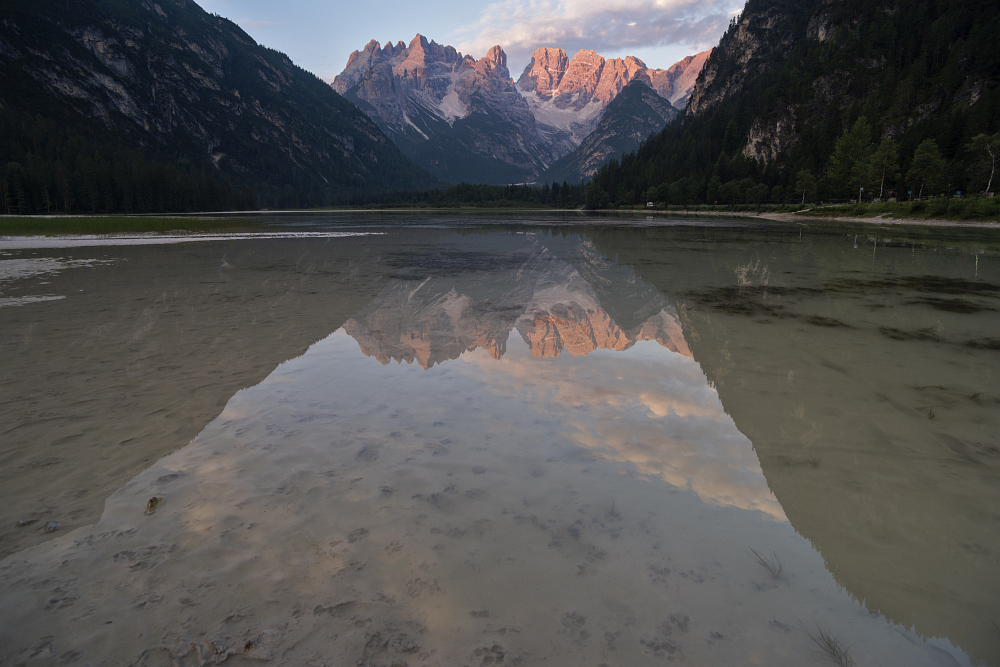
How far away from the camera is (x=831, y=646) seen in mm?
3502

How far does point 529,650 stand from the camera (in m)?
3.43

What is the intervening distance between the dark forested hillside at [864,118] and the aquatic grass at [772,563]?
106549 mm

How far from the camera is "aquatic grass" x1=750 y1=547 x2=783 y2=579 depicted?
167 inches

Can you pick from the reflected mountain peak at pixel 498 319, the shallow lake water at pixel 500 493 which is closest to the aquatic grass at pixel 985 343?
the shallow lake water at pixel 500 493

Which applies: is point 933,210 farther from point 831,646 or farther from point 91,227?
point 91,227

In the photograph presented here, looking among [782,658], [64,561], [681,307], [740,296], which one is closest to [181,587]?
[64,561]

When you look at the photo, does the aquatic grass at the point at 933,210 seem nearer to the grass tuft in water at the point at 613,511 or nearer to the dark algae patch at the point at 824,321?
the dark algae patch at the point at 824,321

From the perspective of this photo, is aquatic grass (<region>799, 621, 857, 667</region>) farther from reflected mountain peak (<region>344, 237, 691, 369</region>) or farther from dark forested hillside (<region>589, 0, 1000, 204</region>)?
dark forested hillside (<region>589, 0, 1000, 204</region>)

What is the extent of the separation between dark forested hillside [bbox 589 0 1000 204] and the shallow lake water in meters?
102

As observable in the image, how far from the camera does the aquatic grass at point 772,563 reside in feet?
13.9

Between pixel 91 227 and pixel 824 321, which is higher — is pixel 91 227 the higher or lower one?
the higher one

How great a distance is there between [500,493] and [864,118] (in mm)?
155867

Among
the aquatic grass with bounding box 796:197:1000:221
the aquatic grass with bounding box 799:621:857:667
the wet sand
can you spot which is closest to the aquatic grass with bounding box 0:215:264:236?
the wet sand

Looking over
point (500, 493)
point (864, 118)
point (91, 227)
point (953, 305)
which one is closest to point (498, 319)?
point (500, 493)
